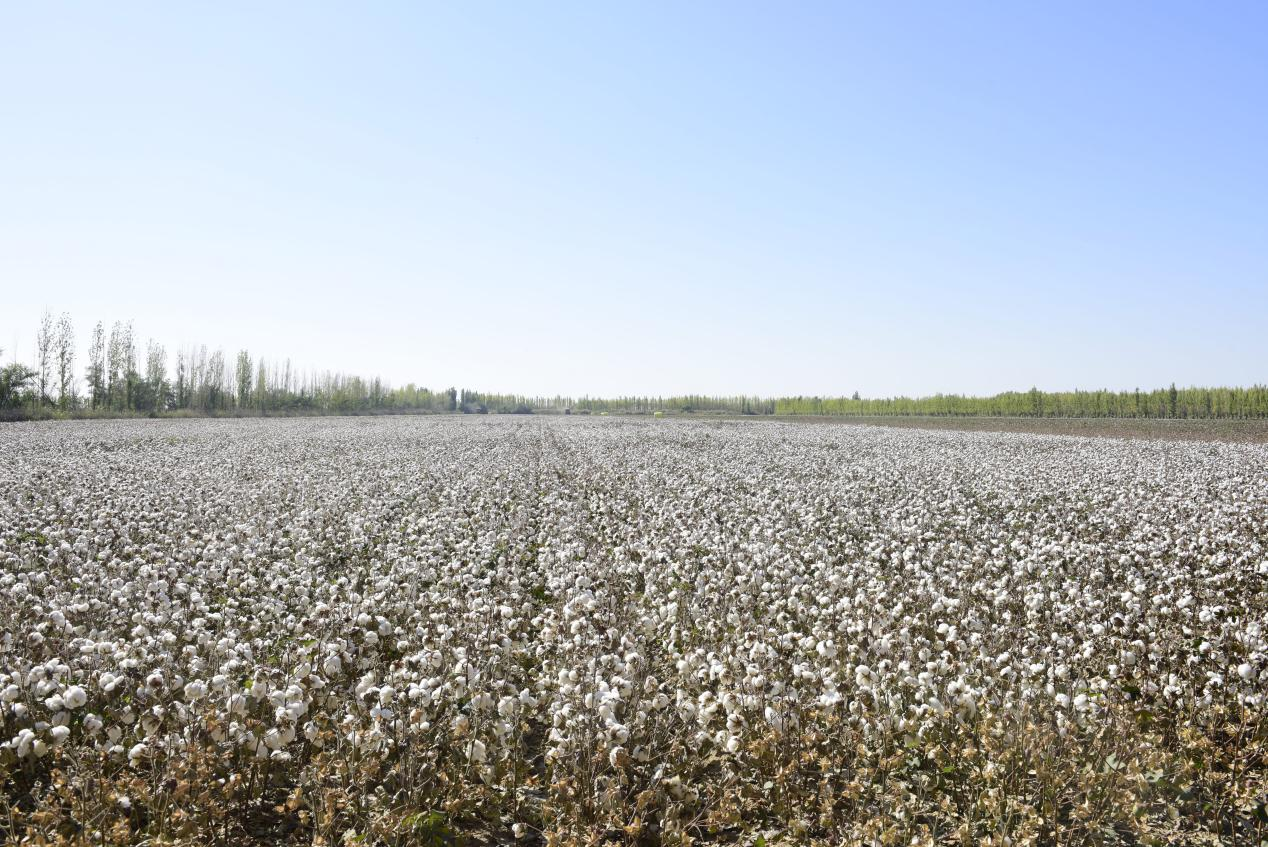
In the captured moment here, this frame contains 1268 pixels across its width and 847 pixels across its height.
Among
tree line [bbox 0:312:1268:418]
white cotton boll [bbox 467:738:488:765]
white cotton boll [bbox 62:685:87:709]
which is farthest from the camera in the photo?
tree line [bbox 0:312:1268:418]

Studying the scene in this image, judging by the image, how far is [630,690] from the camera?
17.0ft

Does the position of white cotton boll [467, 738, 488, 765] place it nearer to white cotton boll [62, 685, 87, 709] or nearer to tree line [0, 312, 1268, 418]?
white cotton boll [62, 685, 87, 709]

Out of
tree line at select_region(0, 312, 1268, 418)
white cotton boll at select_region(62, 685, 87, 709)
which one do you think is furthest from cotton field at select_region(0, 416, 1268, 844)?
tree line at select_region(0, 312, 1268, 418)

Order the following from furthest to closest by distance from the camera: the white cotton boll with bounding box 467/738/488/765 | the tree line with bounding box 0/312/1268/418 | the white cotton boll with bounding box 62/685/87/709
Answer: the tree line with bounding box 0/312/1268/418 < the white cotton boll with bounding box 467/738/488/765 < the white cotton boll with bounding box 62/685/87/709

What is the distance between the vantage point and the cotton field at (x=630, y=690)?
4.39 meters

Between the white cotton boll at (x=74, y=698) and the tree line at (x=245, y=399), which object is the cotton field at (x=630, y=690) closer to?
the white cotton boll at (x=74, y=698)

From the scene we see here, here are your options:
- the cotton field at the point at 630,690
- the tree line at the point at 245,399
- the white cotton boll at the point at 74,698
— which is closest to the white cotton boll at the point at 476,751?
the cotton field at the point at 630,690

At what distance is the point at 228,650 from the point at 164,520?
8096 mm

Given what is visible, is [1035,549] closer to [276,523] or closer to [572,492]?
[572,492]

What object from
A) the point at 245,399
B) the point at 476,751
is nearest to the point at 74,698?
the point at 476,751

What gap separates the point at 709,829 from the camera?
4508mm

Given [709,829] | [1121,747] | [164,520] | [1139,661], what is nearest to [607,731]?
[709,829]

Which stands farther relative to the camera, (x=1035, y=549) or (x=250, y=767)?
(x=1035, y=549)

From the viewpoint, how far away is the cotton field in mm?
4391
